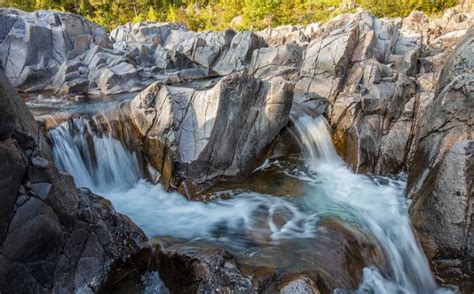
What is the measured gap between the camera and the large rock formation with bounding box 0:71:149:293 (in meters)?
4.68

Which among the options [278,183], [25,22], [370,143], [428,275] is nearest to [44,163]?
[278,183]

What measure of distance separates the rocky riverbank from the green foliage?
57.7 ft

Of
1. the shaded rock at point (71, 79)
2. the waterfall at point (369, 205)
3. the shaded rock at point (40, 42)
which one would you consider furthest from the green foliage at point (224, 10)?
the waterfall at point (369, 205)

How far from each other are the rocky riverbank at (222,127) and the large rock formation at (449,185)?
21 mm

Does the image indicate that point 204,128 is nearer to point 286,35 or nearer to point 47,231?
point 47,231

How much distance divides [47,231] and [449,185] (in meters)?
7.10

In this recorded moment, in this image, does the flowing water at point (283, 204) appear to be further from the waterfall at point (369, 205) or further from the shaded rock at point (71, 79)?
the shaded rock at point (71, 79)

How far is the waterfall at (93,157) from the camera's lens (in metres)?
9.83

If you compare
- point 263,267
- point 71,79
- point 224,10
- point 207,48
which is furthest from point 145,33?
point 263,267

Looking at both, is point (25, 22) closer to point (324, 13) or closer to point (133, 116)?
point (133, 116)

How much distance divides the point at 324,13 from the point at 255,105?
110ft

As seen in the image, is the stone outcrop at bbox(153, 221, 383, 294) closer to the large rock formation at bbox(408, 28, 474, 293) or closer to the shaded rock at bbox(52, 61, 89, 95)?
the large rock formation at bbox(408, 28, 474, 293)

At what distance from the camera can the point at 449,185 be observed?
7227 millimetres

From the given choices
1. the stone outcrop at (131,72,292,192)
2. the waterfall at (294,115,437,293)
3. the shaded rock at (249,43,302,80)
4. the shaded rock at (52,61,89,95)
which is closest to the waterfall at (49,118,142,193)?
the stone outcrop at (131,72,292,192)
